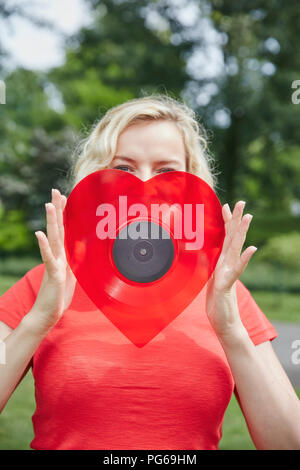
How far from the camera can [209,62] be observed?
53.8 feet

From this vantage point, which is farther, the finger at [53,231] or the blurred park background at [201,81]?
the blurred park background at [201,81]

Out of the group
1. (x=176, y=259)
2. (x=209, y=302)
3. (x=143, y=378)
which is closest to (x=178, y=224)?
(x=176, y=259)

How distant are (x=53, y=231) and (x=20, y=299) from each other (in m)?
0.38

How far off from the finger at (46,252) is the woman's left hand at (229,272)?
0.41m

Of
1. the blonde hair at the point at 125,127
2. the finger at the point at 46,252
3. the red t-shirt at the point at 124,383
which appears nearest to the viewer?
the finger at the point at 46,252

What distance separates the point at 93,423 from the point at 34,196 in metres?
17.5

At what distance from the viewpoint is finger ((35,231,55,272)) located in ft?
3.93

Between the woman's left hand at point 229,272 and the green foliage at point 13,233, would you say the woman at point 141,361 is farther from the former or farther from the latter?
the green foliage at point 13,233

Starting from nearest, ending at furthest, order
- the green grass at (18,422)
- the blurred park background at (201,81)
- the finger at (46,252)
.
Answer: the finger at (46,252) < the green grass at (18,422) < the blurred park background at (201,81)

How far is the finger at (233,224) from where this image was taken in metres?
1.24

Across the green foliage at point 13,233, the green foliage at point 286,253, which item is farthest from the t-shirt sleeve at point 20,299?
the green foliage at point 13,233

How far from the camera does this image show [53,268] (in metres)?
1.24

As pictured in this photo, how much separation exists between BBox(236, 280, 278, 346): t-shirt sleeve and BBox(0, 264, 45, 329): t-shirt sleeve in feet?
2.03

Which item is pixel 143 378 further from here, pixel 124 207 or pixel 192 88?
pixel 192 88
